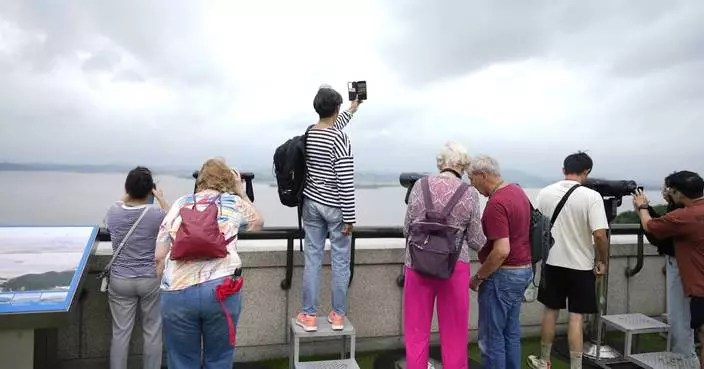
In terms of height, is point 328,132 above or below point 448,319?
above

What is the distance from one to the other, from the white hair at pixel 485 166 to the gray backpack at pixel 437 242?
0.33 meters

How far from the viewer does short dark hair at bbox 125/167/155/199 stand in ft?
10.7

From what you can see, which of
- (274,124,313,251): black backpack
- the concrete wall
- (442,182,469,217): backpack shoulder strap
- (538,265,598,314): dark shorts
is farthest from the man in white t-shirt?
(274,124,313,251): black backpack

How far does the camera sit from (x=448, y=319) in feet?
10.5

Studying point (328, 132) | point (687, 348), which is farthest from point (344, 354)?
point (687, 348)

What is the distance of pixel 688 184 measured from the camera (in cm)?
379

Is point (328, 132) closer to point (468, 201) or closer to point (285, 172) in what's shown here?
point (285, 172)

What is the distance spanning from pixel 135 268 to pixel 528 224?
271 cm

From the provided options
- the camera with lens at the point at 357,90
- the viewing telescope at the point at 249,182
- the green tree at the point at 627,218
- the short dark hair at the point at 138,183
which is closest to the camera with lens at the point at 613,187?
the green tree at the point at 627,218

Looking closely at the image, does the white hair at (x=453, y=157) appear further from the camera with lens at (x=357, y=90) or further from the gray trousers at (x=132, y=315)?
the gray trousers at (x=132, y=315)

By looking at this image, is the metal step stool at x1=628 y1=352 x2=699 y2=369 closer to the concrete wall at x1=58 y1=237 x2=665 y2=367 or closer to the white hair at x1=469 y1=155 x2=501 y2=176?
the concrete wall at x1=58 y1=237 x2=665 y2=367

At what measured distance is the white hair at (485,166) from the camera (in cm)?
336

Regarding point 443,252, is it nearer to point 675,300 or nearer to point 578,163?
point 578,163

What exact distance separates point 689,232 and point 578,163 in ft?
3.12
